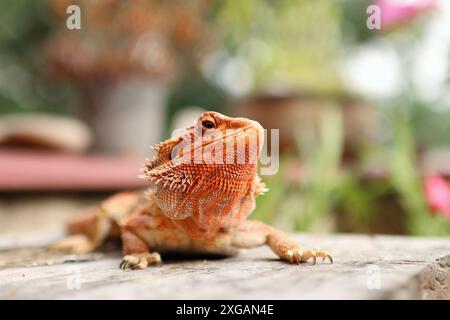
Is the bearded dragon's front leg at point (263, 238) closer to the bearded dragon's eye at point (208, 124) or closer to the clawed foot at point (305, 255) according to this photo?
the clawed foot at point (305, 255)

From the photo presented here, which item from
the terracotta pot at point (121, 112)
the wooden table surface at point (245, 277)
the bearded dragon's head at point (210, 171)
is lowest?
the wooden table surface at point (245, 277)

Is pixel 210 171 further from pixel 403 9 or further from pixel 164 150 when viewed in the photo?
pixel 403 9

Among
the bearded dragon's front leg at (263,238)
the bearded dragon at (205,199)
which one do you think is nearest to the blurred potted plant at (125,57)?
the bearded dragon at (205,199)

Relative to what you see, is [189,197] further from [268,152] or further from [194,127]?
[268,152]

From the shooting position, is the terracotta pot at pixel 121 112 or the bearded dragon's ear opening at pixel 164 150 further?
the terracotta pot at pixel 121 112

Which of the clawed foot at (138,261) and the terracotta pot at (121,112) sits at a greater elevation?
the terracotta pot at (121,112)

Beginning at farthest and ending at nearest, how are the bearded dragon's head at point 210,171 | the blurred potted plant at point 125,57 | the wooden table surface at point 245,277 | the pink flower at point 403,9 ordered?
the blurred potted plant at point 125,57
the pink flower at point 403,9
the bearded dragon's head at point 210,171
the wooden table surface at point 245,277

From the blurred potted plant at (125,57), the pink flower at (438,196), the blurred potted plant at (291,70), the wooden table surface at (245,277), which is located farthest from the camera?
the blurred potted plant at (125,57)

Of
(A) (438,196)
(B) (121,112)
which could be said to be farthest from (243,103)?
(A) (438,196)
